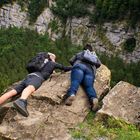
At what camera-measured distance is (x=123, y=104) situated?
9531mm

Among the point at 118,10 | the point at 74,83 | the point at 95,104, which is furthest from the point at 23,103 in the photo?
the point at 118,10

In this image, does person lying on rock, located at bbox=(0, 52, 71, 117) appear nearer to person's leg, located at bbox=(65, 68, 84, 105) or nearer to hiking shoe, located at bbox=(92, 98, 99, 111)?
person's leg, located at bbox=(65, 68, 84, 105)

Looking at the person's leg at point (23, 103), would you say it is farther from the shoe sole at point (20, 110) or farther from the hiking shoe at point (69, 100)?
the hiking shoe at point (69, 100)

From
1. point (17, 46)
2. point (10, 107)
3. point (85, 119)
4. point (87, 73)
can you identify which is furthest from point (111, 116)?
point (17, 46)

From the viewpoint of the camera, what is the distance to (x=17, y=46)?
1246 inches

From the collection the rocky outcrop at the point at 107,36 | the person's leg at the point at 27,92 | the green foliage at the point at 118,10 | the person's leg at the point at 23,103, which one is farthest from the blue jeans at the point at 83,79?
the rocky outcrop at the point at 107,36

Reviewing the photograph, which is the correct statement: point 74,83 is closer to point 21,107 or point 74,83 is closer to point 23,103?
point 23,103

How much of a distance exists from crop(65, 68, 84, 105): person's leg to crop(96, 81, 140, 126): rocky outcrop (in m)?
0.63

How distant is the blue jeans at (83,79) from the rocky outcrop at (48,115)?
18 cm

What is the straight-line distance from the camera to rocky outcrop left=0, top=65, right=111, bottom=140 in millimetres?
8328

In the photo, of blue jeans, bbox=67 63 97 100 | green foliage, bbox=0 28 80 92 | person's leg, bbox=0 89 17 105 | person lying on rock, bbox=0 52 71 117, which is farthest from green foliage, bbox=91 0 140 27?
person's leg, bbox=0 89 17 105

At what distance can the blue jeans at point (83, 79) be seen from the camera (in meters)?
9.48

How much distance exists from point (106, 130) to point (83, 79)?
1658mm

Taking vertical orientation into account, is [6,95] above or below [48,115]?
above
